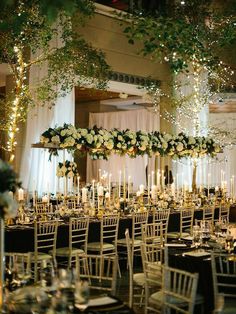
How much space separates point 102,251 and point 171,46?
9.83 feet

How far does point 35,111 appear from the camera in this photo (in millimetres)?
12742

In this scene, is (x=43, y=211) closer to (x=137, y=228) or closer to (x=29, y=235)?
(x=137, y=228)

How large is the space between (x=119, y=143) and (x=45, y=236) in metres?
2.46

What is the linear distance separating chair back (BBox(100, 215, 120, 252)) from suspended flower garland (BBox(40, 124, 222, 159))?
4.42 feet

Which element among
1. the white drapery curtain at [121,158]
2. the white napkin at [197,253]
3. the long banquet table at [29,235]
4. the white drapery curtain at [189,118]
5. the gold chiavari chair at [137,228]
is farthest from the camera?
the white drapery curtain at [121,158]

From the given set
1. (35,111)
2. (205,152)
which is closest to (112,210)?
(205,152)

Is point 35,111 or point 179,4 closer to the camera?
point 35,111

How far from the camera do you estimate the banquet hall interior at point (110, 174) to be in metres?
4.40

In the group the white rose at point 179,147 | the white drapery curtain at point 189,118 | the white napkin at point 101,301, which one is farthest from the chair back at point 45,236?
the white drapery curtain at point 189,118

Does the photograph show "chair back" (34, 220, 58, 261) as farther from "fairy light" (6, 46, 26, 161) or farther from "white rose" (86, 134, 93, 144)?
"white rose" (86, 134, 93, 144)

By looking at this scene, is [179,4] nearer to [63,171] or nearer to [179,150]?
[179,150]

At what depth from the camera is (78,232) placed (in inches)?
337

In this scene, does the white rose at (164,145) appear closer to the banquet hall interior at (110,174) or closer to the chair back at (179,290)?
the banquet hall interior at (110,174)

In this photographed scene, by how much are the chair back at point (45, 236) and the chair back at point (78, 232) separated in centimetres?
24
